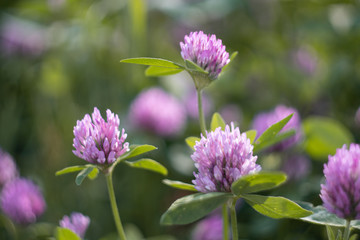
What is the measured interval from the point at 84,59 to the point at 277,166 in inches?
48.9

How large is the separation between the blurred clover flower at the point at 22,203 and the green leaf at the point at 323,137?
65 centimetres

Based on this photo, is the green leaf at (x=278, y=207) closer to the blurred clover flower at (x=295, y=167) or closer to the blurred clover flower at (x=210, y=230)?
the blurred clover flower at (x=210, y=230)

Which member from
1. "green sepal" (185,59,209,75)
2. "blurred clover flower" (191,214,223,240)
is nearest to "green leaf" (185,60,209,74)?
"green sepal" (185,59,209,75)

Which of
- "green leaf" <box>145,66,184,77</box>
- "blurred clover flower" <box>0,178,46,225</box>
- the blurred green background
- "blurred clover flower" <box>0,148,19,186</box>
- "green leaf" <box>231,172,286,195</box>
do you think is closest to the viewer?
"green leaf" <box>231,172,286,195</box>

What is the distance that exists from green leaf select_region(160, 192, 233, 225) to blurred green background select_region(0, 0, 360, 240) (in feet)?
1.73

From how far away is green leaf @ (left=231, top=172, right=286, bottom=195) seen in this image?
0.52m

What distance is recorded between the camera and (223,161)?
22.9 inches

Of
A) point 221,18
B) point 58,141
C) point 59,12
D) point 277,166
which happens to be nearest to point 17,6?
point 59,12

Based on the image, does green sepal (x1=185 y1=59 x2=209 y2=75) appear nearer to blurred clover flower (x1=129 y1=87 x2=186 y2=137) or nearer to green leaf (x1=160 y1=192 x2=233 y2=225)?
green leaf (x1=160 y1=192 x2=233 y2=225)

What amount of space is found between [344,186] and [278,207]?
0.29 feet

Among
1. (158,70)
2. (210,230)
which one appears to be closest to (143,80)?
(210,230)

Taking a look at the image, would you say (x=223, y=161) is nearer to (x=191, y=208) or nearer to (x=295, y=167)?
(x=191, y=208)

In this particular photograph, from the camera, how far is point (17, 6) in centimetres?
259

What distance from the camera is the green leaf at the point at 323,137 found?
1.15 metres
